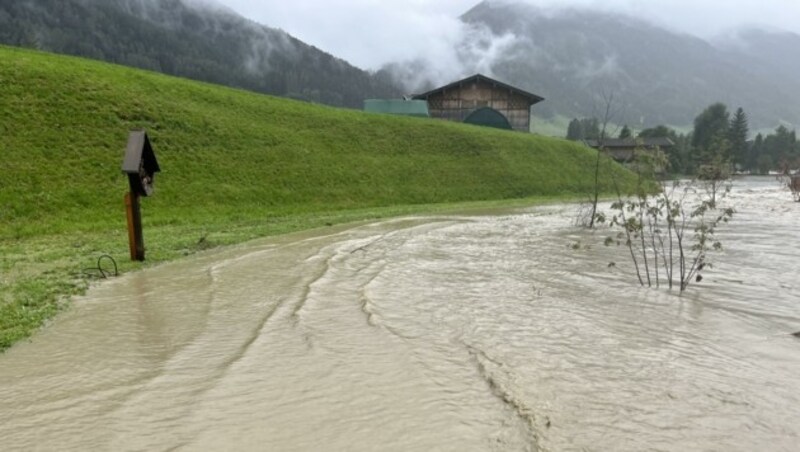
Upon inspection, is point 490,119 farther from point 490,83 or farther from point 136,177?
point 136,177

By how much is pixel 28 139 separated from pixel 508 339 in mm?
21085

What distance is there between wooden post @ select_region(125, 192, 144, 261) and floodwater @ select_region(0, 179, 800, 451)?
87 cm

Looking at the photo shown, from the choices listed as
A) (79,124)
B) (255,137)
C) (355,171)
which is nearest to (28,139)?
(79,124)

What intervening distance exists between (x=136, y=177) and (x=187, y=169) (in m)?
13.0

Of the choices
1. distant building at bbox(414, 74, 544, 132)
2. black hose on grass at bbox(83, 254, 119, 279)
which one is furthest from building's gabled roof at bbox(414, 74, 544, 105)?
black hose on grass at bbox(83, 254, 119, 279)

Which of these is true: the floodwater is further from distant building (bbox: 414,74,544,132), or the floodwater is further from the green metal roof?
distant building (bbox: 414,74,544,132)

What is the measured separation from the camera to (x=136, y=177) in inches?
445

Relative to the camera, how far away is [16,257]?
12047 millimetres

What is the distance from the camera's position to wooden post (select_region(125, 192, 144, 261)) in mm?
11438

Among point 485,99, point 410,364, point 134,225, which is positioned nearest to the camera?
point 410,364

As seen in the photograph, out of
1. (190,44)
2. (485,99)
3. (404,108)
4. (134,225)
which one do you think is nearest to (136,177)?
(134,225)

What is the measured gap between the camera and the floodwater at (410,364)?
4472 millimetres

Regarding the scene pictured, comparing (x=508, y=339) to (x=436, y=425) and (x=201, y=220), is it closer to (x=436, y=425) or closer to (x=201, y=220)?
(x=436, y=425)

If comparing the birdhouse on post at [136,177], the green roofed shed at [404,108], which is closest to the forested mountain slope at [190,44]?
the green roofed shed at [404,108]
